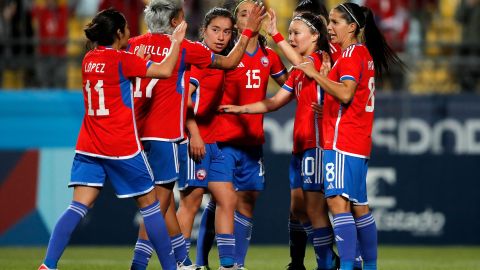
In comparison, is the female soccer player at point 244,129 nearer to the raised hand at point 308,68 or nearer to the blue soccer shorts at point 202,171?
the blue soccer shorts at point 202,171

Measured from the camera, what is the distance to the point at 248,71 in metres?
9.86

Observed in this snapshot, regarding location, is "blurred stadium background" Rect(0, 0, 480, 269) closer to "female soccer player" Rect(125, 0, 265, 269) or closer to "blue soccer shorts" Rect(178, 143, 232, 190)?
"blue soccer shorts" Rect(178, 143, 232, 190)

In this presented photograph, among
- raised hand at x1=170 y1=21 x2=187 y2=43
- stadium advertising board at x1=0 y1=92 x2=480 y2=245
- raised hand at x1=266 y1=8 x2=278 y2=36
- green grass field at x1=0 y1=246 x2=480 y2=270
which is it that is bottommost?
green grass field at x1=0 y1=246 x2=480 y2=270

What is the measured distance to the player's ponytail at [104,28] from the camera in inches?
330

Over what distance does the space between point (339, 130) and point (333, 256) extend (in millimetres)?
1341

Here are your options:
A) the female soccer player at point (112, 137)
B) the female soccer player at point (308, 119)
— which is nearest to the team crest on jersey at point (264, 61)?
the female soccer player at point (308, 119)

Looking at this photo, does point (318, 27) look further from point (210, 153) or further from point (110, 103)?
point (110, 103)

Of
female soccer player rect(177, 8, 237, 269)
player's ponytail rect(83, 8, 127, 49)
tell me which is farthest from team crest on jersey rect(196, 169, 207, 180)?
player's ponytail rect(83, 8, 127, 49)

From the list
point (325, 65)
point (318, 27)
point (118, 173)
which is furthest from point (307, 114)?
point (118, 173)

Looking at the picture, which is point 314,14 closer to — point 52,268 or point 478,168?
point 52,268

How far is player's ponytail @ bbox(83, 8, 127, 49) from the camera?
8.38 m

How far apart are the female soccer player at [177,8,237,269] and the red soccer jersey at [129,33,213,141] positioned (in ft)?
1.53

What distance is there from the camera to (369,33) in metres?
9.21

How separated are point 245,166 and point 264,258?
277 centimetres
